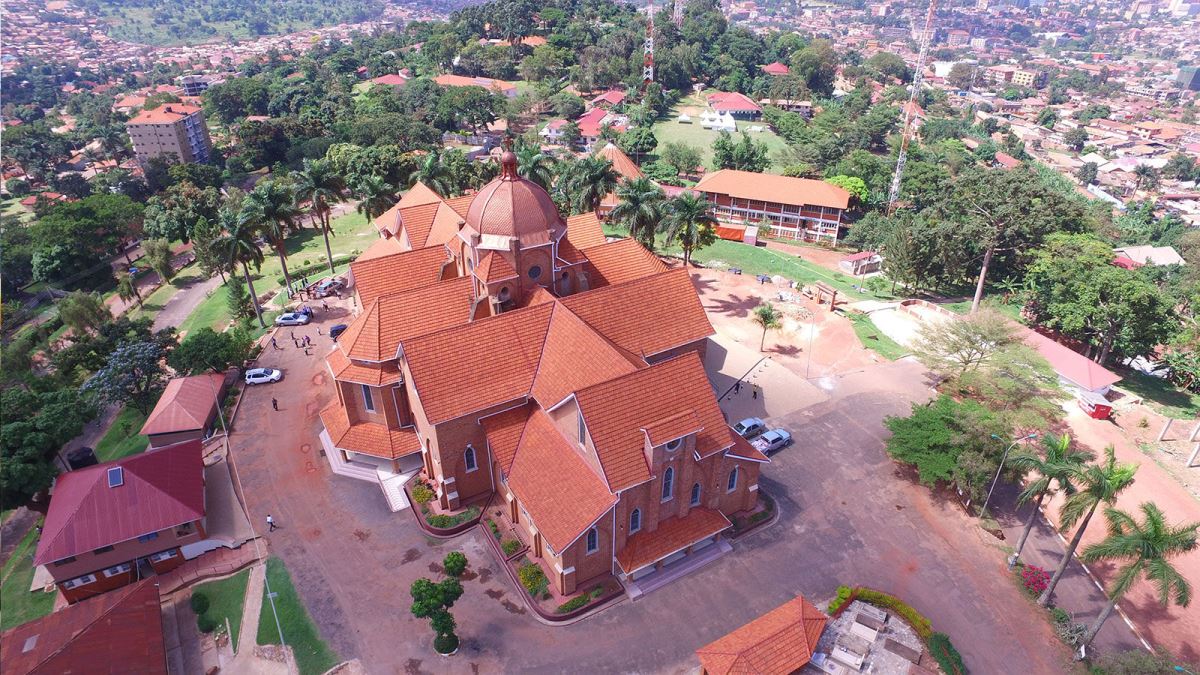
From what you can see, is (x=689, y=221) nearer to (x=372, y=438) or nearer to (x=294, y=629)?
(x=372, y=438)

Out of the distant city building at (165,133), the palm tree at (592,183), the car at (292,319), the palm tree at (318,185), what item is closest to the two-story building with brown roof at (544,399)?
the car at (292,319)

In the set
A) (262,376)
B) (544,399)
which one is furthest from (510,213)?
(262,376)

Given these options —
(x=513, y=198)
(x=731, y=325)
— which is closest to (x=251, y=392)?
(x=513, y=198)

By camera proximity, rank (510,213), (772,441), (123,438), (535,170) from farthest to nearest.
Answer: (535,170) < (123,438) < (772,441) < (510,213)

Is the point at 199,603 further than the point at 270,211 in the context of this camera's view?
No

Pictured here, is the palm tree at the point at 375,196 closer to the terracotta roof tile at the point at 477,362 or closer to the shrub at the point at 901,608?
the terracotta roof tile at the point at 477,362
